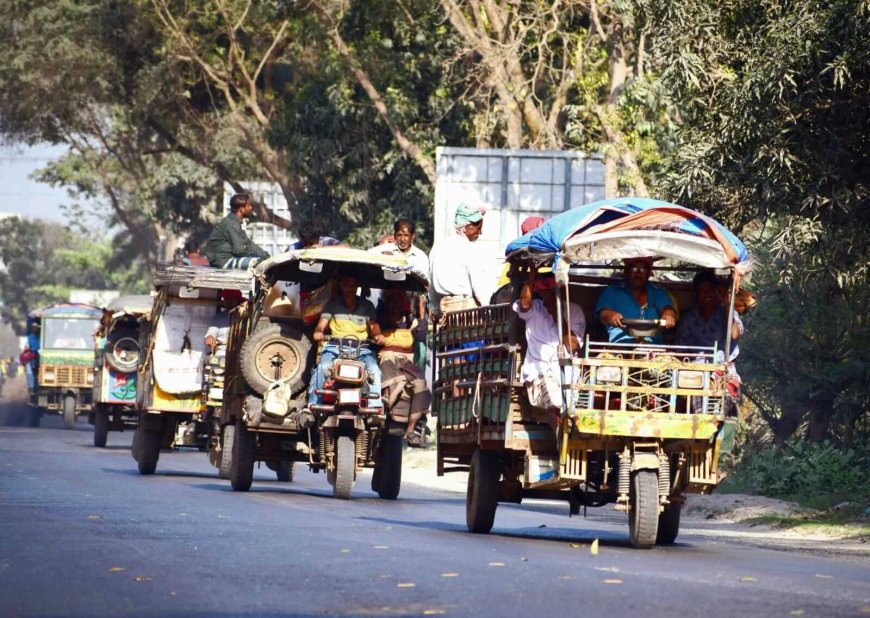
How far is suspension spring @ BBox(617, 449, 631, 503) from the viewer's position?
12250mm

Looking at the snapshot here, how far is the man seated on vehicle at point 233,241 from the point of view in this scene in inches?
838

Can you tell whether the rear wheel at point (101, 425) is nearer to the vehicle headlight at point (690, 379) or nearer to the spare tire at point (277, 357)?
the spare tire at point (277, 357)

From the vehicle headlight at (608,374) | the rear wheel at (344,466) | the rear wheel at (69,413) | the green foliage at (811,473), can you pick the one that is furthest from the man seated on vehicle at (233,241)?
the rear wheel at (69,413)

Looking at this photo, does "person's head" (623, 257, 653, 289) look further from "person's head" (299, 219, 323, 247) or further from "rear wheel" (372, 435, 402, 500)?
"person's head" (299, 219, 323, 247)

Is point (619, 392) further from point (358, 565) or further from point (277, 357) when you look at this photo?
point (277, 357)

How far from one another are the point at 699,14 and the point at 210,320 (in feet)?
24.3

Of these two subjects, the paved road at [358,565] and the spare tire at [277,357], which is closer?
the paved road at [358,565]

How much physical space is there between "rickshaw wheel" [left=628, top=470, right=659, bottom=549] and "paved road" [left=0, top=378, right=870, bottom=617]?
150mm

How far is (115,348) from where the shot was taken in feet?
102

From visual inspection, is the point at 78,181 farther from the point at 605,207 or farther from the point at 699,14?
the point at 605,207

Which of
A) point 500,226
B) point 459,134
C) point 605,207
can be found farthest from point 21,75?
point 605,207

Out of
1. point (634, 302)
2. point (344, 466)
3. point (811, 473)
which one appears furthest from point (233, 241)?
point (634, 302)

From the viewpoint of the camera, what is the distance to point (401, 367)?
17672 mm

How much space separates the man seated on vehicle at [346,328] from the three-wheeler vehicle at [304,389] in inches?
3.7
